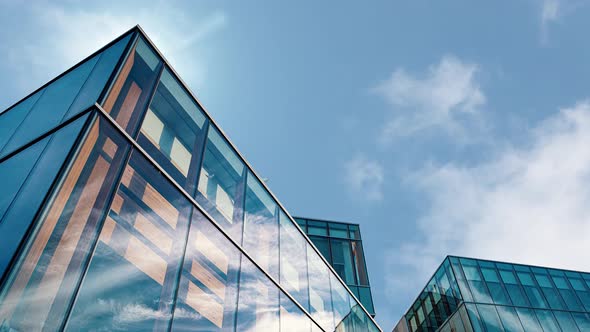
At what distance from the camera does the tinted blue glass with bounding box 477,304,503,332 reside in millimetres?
20930

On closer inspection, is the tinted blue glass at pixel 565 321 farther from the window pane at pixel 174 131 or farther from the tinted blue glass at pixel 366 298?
the window pane at pixel 174 131

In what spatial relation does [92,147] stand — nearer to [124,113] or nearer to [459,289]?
[124,113]

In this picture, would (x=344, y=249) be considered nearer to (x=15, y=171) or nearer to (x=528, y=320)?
(x=528, y=320)

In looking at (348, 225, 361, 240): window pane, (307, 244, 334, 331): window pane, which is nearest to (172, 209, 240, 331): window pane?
(307, 244, 334, 331): window pane

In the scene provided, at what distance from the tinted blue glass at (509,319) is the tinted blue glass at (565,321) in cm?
303

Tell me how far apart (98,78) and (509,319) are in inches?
908

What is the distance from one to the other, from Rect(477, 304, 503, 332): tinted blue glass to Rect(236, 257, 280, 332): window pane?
15707 millimetres

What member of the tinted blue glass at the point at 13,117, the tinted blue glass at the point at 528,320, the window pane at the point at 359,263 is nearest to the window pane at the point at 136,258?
the tinted blue glass at the point at 13,117

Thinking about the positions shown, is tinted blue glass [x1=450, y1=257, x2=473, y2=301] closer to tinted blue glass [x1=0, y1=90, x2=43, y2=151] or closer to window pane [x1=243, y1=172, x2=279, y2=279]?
window pane [x1=243, y1=172, x2=279, y2=279]

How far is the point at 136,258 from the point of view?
6602 mm

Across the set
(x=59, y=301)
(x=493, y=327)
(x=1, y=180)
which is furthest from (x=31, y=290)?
(x=493, y=327)

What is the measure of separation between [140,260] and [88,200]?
1427 millimetres

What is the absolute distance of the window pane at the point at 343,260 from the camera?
22031mm

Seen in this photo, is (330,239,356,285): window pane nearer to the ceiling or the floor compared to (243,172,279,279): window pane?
nearer to the ceiling
